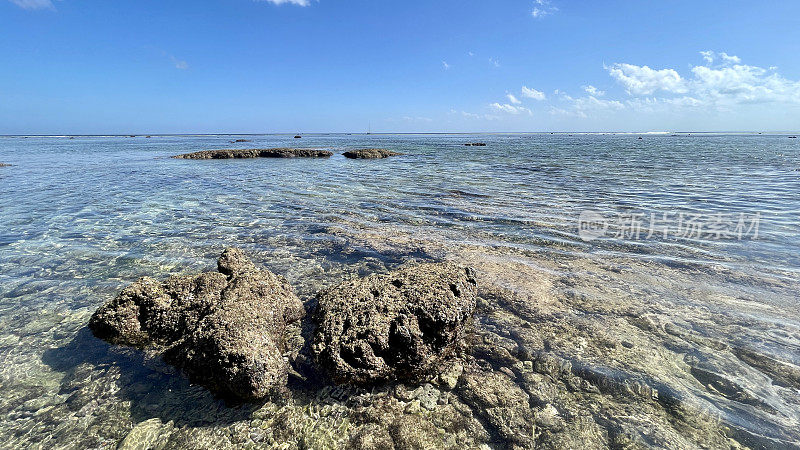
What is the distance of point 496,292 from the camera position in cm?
577

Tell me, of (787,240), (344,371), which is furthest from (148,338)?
(787,240)

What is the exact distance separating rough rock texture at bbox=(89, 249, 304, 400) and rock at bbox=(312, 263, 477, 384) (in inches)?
21.7

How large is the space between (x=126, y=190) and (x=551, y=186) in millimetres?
19078

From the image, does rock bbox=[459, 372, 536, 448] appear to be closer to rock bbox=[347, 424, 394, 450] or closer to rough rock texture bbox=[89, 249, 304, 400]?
rock bbox=[347, 424, 394, 450]

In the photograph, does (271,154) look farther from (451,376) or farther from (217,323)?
(451,376)

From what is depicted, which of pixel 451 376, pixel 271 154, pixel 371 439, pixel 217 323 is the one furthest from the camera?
pixel 271 154

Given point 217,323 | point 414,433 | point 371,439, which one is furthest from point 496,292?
point 217,323

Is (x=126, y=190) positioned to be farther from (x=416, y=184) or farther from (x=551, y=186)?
(x=551, y=186)

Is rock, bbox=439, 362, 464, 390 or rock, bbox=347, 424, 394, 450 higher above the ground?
rock, bbox=439, 362, 464, 390

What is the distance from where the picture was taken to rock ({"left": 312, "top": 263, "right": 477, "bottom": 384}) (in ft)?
12.4

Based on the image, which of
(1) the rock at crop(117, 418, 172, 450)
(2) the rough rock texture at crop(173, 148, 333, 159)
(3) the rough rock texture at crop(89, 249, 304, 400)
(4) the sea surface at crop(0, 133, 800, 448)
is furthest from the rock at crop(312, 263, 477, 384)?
(2) the rough rock texture at crop(173, 148, 333, 159)

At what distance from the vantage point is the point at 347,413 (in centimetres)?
347

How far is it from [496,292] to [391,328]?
2441mm

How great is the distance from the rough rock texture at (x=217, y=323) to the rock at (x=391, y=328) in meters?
0.55
